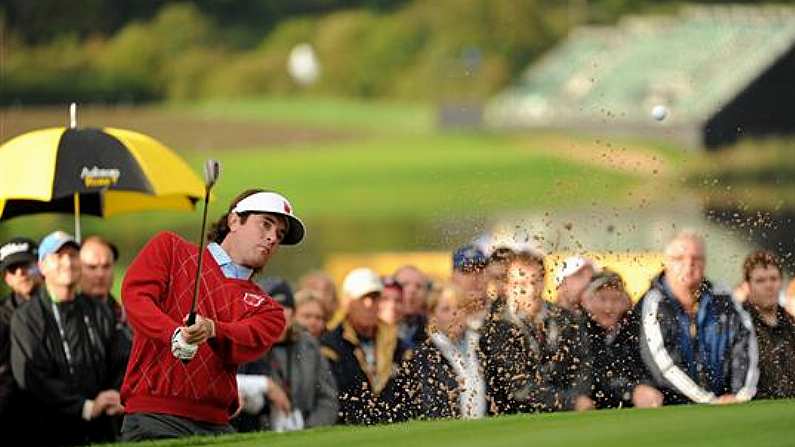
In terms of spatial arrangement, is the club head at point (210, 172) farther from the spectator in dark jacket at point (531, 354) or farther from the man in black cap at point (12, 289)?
the man in black cap at point (12, 289)

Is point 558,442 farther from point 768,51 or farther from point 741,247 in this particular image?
point 768,51

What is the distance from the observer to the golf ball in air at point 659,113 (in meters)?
19.9

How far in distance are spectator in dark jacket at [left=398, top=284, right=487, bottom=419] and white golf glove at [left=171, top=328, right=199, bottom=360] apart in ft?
7.64

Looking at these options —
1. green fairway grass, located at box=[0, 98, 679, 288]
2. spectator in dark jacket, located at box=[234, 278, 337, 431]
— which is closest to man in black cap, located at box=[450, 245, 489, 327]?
spectator in dark jacket, located at box=[234, 278, 337, 431]

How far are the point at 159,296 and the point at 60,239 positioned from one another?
2.70 metres

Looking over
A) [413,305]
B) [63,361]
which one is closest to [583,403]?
[413,305]

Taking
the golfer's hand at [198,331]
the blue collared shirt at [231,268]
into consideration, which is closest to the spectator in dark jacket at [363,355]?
the blue collared shirt at [231,268]

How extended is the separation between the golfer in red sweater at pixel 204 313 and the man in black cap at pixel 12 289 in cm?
258

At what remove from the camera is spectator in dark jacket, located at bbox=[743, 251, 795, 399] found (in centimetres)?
827

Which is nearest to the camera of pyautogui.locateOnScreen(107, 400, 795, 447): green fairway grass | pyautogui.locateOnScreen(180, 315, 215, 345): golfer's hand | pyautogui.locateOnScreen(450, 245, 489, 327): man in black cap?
pyautogui.locateOnScreen(180, 315, 215, 345): golfer's hand

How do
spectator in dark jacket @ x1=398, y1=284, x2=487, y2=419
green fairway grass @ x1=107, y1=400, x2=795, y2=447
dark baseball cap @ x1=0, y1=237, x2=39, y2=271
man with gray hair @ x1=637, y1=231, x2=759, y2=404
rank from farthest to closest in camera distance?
dark baseball cap @ x1=0, y1=237, x2=39, y2=271 < spectator in dark jacket @ x1=398, y1=284, x2=487, y2=419 < man with gray hair @ x1=637, y1=231, x2=759, y2=404 < green fairway grass @ x1=107, y1=400, x2=795, y2=447

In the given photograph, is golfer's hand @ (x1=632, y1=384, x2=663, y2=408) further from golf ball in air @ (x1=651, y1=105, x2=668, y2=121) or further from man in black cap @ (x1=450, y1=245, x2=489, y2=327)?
golf ball in air @ (x1=651, y1=105, x2=668, y2=121)

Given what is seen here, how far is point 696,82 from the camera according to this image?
2206 cm

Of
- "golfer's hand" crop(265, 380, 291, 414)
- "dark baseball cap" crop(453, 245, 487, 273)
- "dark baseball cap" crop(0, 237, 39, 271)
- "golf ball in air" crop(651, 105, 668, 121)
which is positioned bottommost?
"golfer's hand" crop(265, 380, 291, 414)
